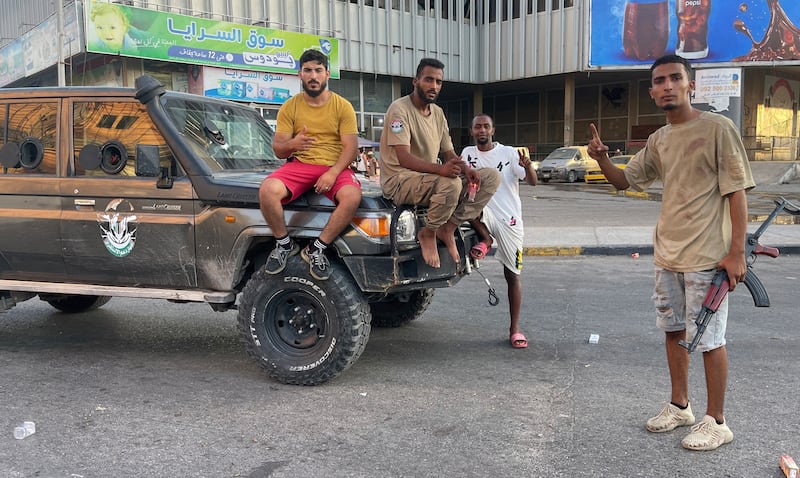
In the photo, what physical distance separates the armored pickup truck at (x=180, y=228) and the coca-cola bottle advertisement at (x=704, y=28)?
30706 millimetres

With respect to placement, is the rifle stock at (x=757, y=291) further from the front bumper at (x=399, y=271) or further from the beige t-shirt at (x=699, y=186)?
the front bumper at (x=399, y=271)

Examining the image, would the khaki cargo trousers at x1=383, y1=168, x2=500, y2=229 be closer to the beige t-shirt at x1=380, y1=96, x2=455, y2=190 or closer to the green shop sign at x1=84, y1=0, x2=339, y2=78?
the beige t-shirt at x1=380, y1=96, x2=455, y2=190

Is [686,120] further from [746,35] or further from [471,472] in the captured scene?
[746,35]

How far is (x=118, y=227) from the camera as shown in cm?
450

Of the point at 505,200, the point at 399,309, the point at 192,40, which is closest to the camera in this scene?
the point at 505,200

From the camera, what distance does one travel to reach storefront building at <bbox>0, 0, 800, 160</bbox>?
24562 mm

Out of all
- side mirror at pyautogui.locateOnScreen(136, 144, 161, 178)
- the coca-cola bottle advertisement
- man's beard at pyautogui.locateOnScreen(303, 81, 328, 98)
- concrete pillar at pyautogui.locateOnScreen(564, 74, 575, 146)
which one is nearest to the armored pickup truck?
side mirror at pyautogui.locateOnScreen(136, 144, 161, 178)

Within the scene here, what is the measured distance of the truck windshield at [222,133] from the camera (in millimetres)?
4617

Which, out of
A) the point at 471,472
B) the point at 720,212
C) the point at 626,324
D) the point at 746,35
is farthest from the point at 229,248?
the point at 746,35

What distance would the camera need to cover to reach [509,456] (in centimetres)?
324

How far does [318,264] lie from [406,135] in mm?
1039

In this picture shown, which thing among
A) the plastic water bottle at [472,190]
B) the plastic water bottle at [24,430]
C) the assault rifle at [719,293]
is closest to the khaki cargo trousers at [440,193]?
the plastic water bottle at [472,190]

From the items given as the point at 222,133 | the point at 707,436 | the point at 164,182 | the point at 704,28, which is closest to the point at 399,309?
the point at 222,133

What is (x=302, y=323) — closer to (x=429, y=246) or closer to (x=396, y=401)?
(x=396, y=401)
